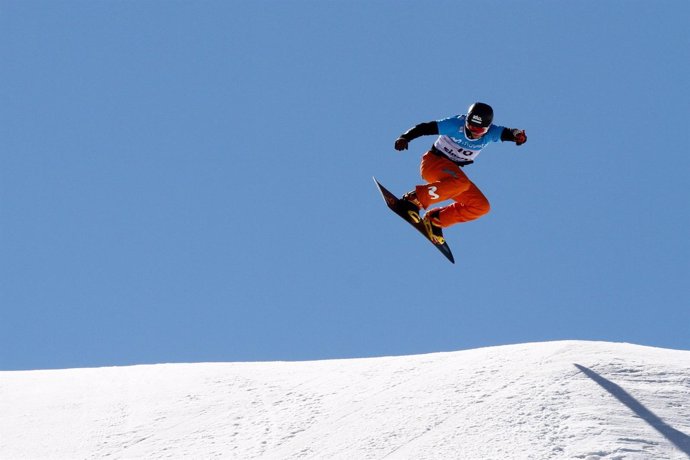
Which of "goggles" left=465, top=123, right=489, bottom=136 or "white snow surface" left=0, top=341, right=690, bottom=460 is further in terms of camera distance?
"goggles" left=465, top=123, right=489, bottom=136

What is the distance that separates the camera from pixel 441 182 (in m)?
12.3

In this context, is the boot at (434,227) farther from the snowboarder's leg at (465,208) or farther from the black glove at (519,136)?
the black glove at (519,136)

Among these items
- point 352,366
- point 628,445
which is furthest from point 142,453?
point 628,445

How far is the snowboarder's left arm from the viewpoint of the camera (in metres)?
12.0

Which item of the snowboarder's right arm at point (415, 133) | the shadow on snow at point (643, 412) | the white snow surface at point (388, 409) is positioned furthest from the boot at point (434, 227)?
the shadow on snow at point (643, 412)

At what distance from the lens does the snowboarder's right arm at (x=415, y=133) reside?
12.2 m

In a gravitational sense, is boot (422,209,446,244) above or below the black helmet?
below

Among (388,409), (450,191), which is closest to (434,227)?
(450,191)

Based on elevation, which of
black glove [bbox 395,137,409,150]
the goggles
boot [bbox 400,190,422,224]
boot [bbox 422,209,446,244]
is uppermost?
black glove [bbox 395,137,409,150]

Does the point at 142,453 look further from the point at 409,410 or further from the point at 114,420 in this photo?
the point at 409,410

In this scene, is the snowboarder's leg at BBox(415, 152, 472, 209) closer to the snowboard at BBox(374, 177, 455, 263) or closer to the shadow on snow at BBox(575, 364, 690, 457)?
the snowboard at BBox(374, 177, 455, 263)

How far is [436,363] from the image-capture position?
10922mm

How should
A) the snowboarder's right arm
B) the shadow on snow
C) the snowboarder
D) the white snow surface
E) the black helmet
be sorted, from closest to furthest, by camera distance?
the shadow on snow → the white snow surface → the black helmet → the snowboarder → the snowboarder's right arm

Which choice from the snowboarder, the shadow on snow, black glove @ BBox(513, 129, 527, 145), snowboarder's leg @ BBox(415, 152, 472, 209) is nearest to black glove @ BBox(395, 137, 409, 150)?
the snowboarder
